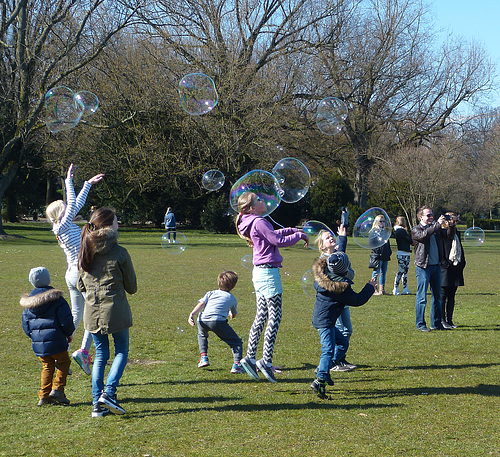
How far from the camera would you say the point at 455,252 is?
9234 mm

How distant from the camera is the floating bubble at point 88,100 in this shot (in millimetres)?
15217

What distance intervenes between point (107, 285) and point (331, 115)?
972cm

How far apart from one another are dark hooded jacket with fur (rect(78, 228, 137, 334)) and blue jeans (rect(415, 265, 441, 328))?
5.15 m

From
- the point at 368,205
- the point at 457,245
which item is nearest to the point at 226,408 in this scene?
the point at 457,245

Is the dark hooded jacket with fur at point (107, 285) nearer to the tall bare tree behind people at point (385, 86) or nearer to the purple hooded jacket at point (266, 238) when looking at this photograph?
the purple hooded jacket at point (266, 238)

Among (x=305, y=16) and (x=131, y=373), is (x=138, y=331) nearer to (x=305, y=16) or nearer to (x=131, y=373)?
(x=131, y=373)

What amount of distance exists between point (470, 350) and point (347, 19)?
3270 cm

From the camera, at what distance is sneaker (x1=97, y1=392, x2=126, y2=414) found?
5020 millimetres

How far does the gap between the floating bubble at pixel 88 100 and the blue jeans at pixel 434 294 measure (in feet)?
31.5

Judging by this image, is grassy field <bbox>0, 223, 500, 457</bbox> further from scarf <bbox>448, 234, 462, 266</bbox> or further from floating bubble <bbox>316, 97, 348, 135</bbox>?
floating bubble <bbox>316, 97, 348, 135</bbox>

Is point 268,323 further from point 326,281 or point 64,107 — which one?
point 64,107

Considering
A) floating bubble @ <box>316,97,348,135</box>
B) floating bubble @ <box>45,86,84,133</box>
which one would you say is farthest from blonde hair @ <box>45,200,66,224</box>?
floating bubble @ <box>45,86,84,133</box>

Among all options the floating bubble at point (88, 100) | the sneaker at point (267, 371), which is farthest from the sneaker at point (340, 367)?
the floating bubble at point (88, 100)

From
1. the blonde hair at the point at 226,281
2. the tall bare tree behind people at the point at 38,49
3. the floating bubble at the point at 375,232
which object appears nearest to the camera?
the blonde hair at the point at 226,281
